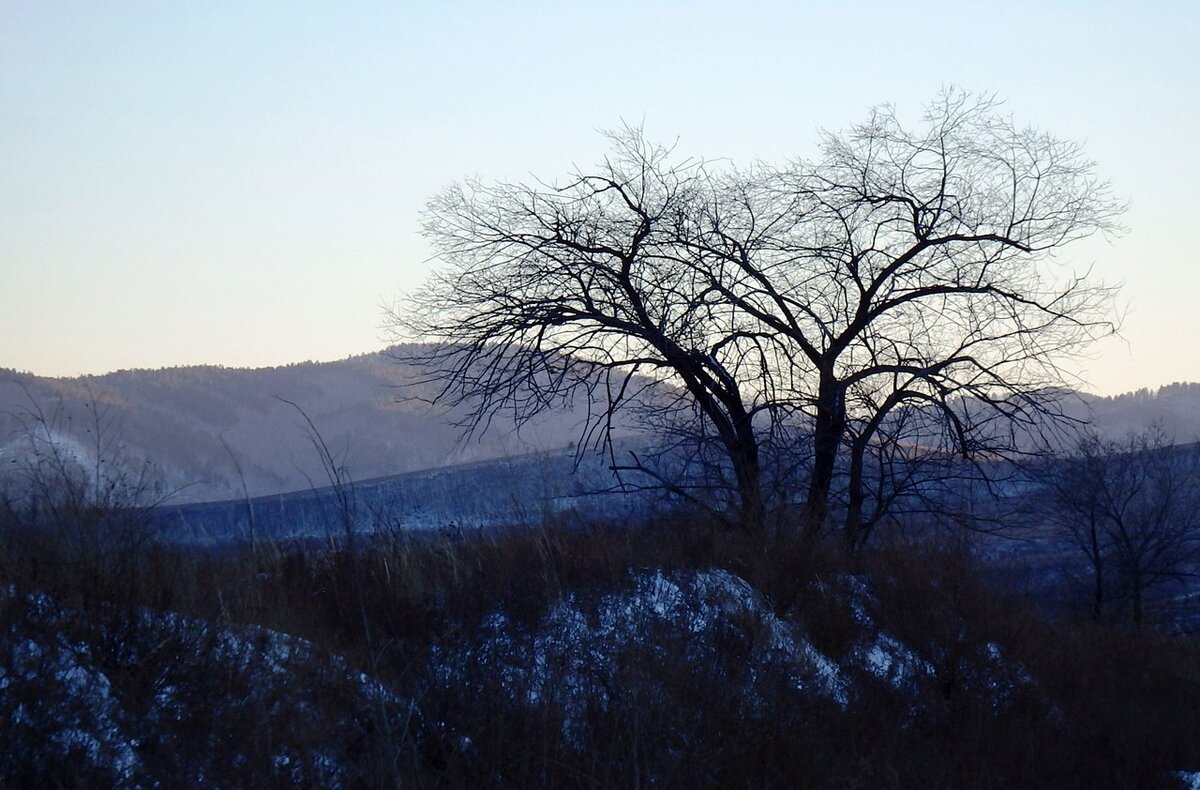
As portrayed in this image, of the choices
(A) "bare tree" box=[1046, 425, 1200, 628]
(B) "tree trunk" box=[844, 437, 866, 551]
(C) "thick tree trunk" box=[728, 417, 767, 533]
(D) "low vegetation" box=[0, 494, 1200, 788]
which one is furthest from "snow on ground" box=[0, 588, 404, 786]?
(A) "bare tree" box=[1046, 425, 1200, 628]

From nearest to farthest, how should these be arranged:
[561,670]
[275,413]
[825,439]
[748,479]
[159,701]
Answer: [159,701] → [561,670] → [748,479] → [825,439] → [275,413]

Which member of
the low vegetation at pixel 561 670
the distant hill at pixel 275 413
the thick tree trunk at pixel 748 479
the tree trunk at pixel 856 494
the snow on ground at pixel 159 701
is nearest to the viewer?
the snow on ground at pixel 159 701

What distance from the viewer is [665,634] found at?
8.44 metres

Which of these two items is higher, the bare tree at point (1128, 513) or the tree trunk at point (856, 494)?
the tree trunk at point (856, 494)

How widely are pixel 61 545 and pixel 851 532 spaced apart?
838 cm

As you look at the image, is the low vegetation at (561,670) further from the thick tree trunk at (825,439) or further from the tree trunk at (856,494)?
the thick tree trunk at (825,439)

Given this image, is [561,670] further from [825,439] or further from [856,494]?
[856,494]

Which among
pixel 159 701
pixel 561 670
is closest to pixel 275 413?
pixel 561 670

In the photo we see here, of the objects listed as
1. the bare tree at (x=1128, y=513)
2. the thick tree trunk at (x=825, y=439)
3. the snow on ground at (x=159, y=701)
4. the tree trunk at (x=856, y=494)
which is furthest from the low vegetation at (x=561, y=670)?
the bare tree at (x=1128, y=513)

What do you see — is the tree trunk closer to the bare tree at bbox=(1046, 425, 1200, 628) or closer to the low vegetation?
the low vegetation

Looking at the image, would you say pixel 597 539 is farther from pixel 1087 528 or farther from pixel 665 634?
pixel 1087 528

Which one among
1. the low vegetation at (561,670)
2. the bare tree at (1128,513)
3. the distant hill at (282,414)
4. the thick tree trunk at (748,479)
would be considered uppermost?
the distant hill at (282,414)

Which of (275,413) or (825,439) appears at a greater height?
(275,413)

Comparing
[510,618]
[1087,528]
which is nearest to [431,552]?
[510,618]
